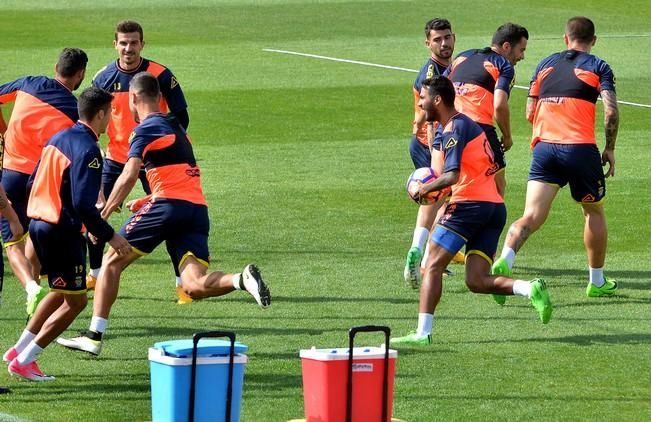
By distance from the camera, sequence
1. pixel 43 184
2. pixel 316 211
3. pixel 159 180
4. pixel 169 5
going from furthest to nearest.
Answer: pixel 169 5 → pixel 316 211 → pixel 159 180 → pixel 43 184

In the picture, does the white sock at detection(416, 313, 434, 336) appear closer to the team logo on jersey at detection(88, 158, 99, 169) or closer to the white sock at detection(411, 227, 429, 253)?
the white sock at detection(411, 227, 429, 253)

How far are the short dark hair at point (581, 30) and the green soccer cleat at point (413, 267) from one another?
246cm

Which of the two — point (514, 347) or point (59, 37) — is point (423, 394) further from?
point (59, 37)

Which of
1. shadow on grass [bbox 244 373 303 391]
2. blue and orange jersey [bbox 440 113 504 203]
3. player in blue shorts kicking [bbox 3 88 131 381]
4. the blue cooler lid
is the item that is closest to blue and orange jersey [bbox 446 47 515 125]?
blue and orange jersey [bbox 440 113 504 203]

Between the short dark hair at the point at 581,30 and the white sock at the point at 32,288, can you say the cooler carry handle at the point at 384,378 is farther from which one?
the short dark hair at the point at 581,30

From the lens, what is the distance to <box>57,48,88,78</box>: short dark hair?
39.7ft

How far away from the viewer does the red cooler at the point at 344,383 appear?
8461 millimetres

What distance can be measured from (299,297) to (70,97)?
269 cm

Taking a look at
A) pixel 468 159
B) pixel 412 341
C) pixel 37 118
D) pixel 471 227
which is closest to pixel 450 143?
pixel 468 159

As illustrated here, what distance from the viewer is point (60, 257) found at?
10.3 metres

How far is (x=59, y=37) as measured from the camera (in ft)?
113

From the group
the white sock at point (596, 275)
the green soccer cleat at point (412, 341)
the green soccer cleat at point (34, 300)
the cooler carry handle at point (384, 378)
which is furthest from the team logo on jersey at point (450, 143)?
the green soccer cleat at point (34, 300)

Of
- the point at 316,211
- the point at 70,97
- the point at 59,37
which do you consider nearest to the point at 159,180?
the point at 70,97

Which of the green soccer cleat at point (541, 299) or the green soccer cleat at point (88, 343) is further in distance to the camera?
the green soccer cleat at point (541, 299)
